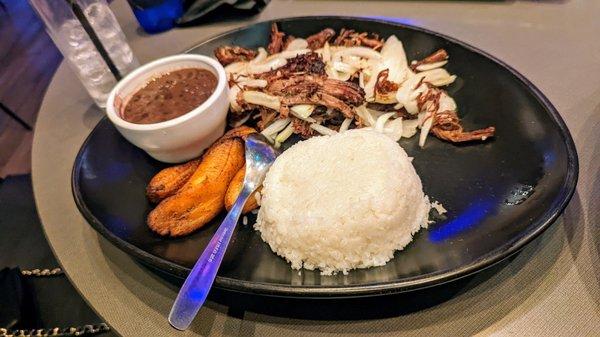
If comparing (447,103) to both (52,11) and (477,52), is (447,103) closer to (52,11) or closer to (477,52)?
(477,52)

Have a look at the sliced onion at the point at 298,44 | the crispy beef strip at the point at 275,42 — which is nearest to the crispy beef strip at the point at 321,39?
the sliced onion at the point at 298,44

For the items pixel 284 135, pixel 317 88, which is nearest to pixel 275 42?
pixel 317 88

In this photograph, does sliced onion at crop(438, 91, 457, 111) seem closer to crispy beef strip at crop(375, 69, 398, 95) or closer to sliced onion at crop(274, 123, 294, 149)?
crispy beef strip at crop(375, 69, 398, 95)

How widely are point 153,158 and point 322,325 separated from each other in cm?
93

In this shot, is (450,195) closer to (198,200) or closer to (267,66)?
(198,200)

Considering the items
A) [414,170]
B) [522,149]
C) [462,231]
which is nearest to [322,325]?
[462,231]

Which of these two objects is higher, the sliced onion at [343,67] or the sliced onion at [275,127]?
the sliced onion at [343,67]

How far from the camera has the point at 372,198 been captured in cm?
117

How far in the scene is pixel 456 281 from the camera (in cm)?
109

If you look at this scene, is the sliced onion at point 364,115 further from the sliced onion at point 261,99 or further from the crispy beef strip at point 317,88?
the sliced onion at point 261,99

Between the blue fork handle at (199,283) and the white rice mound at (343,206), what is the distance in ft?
0.56

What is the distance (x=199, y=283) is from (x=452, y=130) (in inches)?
40.5

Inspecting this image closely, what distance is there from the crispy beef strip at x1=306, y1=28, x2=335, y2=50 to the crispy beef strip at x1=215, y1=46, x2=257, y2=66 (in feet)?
0.92

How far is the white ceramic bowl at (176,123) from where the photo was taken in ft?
4.56
